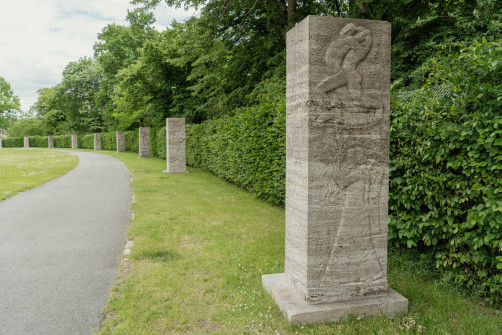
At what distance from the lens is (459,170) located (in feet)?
12.2

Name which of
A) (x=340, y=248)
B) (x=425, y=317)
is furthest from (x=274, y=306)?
(x=425, y=317)

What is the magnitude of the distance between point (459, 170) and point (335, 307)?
2060 millimetres

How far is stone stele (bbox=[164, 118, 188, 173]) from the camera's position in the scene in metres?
16.3

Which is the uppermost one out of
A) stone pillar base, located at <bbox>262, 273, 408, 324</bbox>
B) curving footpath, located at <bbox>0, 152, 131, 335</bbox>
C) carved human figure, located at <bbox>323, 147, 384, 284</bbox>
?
carved human figure, located at <bbox>323, 147, 384, 284</bbox>

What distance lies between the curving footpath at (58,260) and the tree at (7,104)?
65.7 metres

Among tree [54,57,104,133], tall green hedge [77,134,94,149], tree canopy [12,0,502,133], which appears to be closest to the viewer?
tree canopy [12,0,502,133]

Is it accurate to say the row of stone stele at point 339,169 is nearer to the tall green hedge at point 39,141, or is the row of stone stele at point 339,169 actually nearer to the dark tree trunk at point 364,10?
the dark tree trunk at point 364,10

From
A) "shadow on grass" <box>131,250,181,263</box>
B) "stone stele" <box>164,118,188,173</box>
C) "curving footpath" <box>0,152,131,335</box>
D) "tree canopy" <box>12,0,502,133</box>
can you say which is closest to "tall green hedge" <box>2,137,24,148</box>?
"tree canopy" <box>12,0,502,133</box>

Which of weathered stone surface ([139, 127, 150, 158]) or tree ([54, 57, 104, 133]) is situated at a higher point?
tree ([54, 57, 104, 133])

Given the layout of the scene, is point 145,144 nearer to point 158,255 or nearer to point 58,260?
point 58,260

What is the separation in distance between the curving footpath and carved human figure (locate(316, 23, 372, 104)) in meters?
3.36

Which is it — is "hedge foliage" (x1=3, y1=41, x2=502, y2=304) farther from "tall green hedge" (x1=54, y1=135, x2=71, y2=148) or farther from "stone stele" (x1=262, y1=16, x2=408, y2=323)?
"tall green hedge" (x1=54, y1=135, x2=71, y2=148)

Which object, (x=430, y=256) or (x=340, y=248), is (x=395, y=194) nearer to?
(x=430, y=256)

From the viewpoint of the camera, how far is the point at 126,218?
7.59 meters
